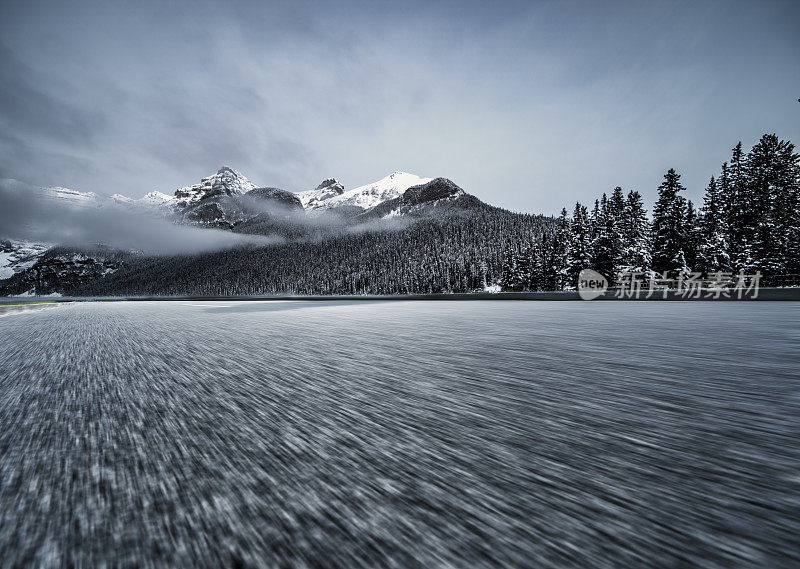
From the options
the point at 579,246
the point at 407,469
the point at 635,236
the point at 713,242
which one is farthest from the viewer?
the point at 579,246

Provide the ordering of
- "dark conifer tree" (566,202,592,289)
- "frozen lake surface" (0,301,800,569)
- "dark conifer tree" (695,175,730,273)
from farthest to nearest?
"dark conifer tree" (566,202,592,289)
"dark conifer tree" (695,175,730,273)
"frozen lake surface" (0,301,800,569)

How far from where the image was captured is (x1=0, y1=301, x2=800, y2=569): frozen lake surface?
45.8 inches

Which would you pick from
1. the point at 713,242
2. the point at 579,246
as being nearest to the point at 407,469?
the point at 713,242

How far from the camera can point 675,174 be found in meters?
43.2

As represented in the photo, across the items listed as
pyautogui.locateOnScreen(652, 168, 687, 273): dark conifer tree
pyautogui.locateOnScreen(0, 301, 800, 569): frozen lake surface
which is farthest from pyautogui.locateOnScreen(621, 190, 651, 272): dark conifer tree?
pyautogui.locateOnScreen(0, 301, 800, 569): frozen lake surface

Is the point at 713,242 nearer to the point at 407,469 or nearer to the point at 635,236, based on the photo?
the point at 635,236

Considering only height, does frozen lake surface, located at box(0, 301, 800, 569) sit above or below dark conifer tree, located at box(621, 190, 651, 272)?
below

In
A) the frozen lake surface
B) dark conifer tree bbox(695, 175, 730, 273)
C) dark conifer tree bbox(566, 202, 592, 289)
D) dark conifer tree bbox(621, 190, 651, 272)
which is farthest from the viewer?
dark conifer tree bbox(566, 202, 592, 289)

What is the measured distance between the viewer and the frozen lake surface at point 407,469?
116cm

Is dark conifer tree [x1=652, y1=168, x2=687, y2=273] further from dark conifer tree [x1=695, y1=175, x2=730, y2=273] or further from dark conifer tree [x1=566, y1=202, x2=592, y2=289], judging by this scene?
dark conifer tree [x1=566, y1=202, x2=592, y2=289]

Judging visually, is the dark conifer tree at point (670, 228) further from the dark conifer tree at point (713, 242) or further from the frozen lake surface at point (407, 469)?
the frozen lake surface at point (407, 469)

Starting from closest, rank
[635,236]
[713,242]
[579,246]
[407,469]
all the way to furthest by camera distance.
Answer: [407,469]
[713,242]
[635,236]
[579,246]

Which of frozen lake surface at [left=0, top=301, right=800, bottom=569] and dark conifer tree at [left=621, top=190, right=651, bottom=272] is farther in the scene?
dark conifer tree at [left=621, top=190, right=651, bottom=272]

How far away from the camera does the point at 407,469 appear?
1717 millimetres
